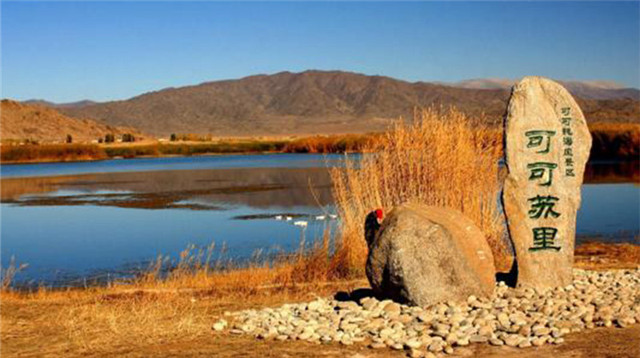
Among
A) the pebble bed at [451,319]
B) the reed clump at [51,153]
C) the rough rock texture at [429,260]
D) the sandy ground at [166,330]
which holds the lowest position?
the reed clump at [51,153]

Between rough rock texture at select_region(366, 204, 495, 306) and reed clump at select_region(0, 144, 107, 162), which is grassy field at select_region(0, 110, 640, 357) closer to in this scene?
rough rock texture at select_region(366, 204, 495, 306)

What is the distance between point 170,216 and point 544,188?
51.3 feet

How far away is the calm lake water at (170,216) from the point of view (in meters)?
16.8

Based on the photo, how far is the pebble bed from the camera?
735 centimetres

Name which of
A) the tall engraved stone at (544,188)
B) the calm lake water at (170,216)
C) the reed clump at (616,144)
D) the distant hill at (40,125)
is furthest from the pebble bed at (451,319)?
the distant hill at (40,125)

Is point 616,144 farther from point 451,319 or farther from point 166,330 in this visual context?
point 166,330

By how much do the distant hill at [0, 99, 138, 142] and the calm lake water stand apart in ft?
194

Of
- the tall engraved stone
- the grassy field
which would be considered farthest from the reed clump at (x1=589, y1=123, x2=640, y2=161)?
the tall engraved stone

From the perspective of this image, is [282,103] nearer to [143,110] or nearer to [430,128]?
[143,110]

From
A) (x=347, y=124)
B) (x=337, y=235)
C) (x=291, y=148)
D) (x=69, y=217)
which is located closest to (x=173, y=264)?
(x=337, y=235)

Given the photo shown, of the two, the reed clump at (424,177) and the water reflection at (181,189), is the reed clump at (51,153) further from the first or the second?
the reed clump at (424,177)

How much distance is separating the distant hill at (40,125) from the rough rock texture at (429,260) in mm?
90707

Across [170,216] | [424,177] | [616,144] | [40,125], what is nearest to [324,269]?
[424,177]

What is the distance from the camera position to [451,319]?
7922mm
